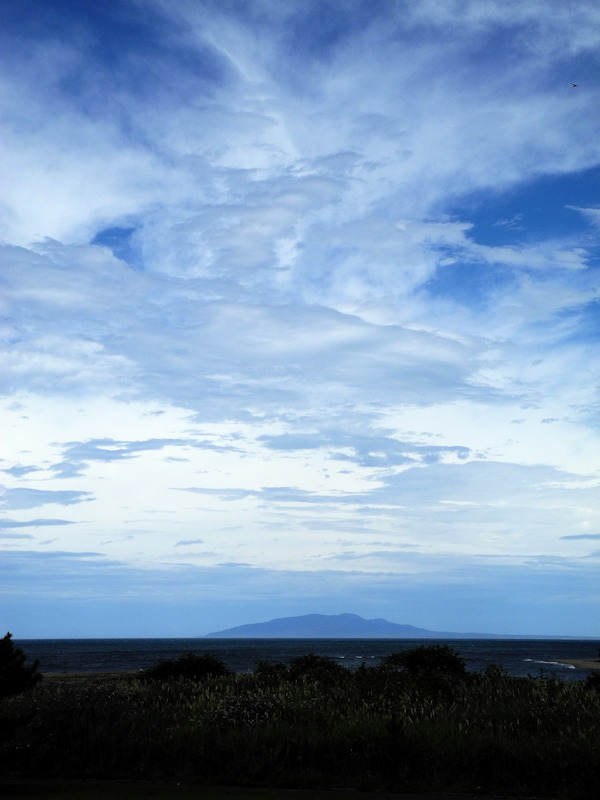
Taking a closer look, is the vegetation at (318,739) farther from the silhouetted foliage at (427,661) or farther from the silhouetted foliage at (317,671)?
the silhouetted foliage at (427,661)

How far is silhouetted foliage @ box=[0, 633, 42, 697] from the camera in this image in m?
12.4

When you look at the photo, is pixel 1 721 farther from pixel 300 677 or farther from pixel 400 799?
pixel 300 677

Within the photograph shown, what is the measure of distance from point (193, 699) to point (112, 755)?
285 centimetres

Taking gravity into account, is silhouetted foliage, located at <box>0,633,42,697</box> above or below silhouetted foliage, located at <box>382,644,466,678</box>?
above

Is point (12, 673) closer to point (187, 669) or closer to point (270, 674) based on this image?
point (270, 674)

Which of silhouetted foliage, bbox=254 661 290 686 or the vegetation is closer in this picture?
the vegetation

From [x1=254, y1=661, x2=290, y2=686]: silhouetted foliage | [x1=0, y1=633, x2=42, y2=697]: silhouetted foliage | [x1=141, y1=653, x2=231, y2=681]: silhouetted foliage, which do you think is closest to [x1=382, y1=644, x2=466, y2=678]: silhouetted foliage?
[x1=254, y1=661, x2=290, y2=686]: silhouetted foliage

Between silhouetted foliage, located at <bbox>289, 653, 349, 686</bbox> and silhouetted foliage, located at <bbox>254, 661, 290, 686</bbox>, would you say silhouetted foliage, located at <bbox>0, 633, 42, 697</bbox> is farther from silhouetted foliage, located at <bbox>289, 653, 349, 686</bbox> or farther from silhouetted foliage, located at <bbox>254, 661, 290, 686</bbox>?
silhouetted foliage, located at <bbox>254, 661, 290, 686</bbox>

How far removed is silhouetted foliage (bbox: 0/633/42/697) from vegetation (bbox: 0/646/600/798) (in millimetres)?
601

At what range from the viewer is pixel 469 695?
17469 mm

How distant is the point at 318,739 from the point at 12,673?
18.8 ft

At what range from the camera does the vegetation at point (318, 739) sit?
12.9 m

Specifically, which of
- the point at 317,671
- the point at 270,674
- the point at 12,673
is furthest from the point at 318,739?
the point at 270,674

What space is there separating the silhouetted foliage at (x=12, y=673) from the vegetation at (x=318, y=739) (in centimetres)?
60
